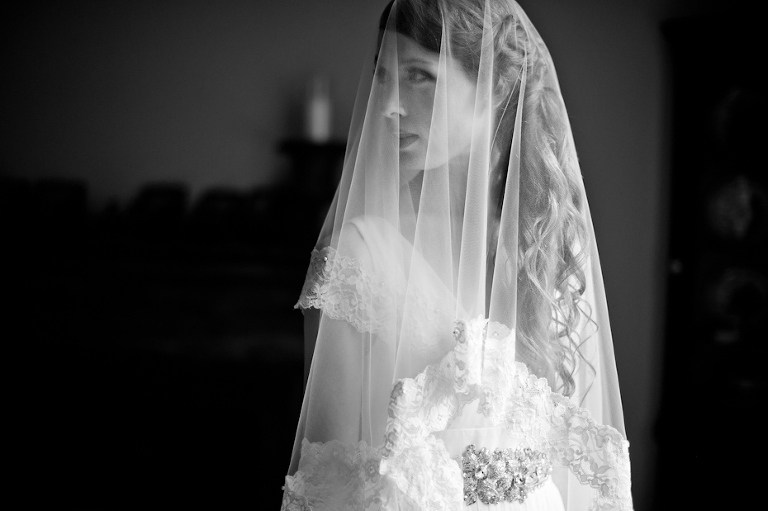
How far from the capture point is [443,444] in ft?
2.20

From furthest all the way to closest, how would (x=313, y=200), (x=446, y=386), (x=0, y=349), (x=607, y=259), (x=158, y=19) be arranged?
(x=607, y=259) < (x=313, y=200) < (x=158, y=19) < (x=0, y=349) < (x=446, y=386)

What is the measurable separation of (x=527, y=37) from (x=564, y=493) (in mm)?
594

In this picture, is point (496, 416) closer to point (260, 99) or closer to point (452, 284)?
point (452, 284)

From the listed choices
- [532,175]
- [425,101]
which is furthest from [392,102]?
[532,175]

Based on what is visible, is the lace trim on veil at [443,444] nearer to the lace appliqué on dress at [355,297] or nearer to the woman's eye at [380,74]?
the lace appliqué on dress at [355,297]

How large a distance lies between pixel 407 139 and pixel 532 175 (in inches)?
6.3

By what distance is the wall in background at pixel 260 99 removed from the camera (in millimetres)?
1574

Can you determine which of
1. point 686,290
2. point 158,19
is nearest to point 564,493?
point 686,290

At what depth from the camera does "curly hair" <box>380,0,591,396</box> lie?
0.74 m

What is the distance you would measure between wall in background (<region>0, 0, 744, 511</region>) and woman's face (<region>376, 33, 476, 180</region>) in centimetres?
110

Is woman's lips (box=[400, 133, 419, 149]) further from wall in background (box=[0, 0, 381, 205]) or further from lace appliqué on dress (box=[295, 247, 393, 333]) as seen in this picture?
wall in background (box=[0, 0, 381, 205])

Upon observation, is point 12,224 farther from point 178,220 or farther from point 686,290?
point 686,290

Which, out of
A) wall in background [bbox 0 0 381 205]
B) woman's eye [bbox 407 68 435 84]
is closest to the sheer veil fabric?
woman's eye [bbox 407 68 435 84]

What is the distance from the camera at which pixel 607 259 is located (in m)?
2.06
